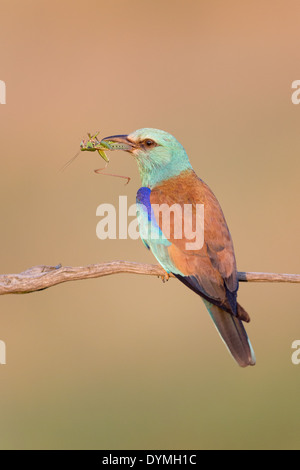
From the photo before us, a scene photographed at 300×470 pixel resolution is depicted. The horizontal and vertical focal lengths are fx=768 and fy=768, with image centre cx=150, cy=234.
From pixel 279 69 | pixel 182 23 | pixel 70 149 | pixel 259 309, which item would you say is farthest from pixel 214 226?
pixel 182 23

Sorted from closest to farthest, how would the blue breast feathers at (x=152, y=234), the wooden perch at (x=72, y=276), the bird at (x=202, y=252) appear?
the wooden perch at (x=72, y=276), the bird at (x=202, y=252), the blue breast feathers at (x=152, y=234)

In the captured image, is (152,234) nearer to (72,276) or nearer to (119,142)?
(72,276)

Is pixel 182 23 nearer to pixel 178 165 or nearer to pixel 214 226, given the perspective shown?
pixel 178 165

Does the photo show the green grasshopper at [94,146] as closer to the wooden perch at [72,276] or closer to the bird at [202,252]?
the bird at [202,252]

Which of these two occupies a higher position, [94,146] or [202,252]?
[94,146]

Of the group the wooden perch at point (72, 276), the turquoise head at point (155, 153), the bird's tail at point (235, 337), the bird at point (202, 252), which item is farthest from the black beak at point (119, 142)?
the bird's tail at point (235, 337)

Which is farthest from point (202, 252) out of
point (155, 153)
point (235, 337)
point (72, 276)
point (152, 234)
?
point (155, 153)
